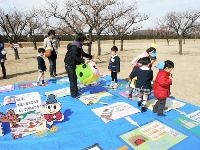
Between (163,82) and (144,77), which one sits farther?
(144,77)

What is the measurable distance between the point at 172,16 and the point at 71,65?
1583cm

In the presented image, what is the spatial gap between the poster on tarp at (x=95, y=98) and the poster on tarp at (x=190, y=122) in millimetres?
1856

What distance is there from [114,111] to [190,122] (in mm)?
1580

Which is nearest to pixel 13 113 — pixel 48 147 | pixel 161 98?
pixel 48 147

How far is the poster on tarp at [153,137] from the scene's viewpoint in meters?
2.94

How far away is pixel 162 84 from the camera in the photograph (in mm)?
3619

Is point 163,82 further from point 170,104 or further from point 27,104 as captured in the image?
point 27,104

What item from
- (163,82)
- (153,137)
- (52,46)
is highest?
(52,46)

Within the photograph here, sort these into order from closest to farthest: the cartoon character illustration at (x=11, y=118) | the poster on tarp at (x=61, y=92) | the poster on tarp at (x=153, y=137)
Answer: the poster on tarp at (x=153, y=137) → the cartoon character illustration at (x=11, y=118) → the poster on tarp at (x=61, y=92)

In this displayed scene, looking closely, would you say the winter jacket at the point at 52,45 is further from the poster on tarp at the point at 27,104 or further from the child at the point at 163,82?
the child at the point at 163,82

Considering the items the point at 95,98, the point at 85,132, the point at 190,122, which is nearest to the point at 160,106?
the point at 190,122

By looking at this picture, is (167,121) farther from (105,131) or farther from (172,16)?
(172,16)

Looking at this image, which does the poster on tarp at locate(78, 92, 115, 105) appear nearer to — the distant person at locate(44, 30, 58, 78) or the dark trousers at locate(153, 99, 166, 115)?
the dark trousers at locate(153, 99, 166, 115)

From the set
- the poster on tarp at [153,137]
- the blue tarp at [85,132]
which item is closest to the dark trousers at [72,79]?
the blue tarp at [85,132]
